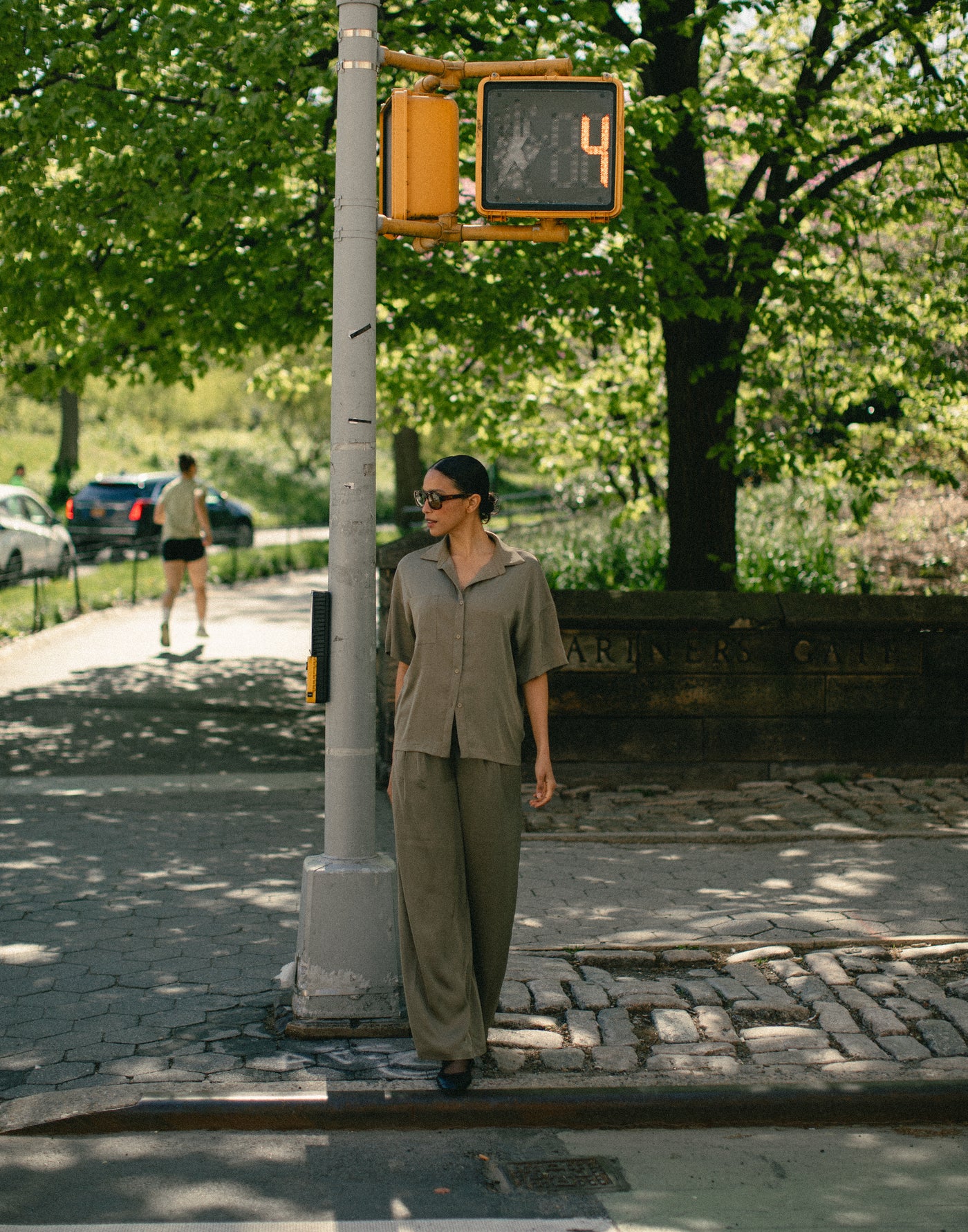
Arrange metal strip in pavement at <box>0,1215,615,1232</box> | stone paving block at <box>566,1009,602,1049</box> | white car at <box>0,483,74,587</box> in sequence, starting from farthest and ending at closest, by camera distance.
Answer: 1. white car at <box>0,483,74,587</box>
2. stone paving block at <box>566,1009,602,1049</box>
3. metal strip in pavement at <box>0,1215,615,1232</box>

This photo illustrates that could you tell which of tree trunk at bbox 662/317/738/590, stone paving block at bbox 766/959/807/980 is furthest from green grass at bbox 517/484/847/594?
stone paving block at bbox 766/959/807/980

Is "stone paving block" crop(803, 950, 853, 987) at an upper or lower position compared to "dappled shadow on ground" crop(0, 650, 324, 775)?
lower

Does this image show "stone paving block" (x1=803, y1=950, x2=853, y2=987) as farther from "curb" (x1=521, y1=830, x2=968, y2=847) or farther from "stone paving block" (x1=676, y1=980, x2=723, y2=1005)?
"curb" (x1=521, y1=830, x2=968, y2=847)

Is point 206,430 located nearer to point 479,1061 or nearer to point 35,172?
point 35,172

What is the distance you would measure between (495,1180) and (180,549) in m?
11.3

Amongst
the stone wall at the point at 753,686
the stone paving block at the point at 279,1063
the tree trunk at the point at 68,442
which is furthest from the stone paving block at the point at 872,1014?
the tree trunk at the point at 68,442

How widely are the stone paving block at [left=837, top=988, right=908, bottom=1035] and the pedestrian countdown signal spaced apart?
2.86m

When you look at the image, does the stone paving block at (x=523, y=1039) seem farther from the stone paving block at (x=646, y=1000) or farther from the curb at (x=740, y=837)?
the curb at (x=740, y=837)

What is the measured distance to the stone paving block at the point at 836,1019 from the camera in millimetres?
4715

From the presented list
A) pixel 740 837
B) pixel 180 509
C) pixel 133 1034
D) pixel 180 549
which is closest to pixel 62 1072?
pixel 133 1034

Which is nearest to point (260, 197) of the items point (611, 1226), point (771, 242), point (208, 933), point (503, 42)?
point (503, 42)

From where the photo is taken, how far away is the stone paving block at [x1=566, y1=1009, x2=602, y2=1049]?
4.60 metres

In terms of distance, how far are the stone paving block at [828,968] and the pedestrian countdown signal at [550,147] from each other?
284 cm

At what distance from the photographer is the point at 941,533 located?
502 inches
